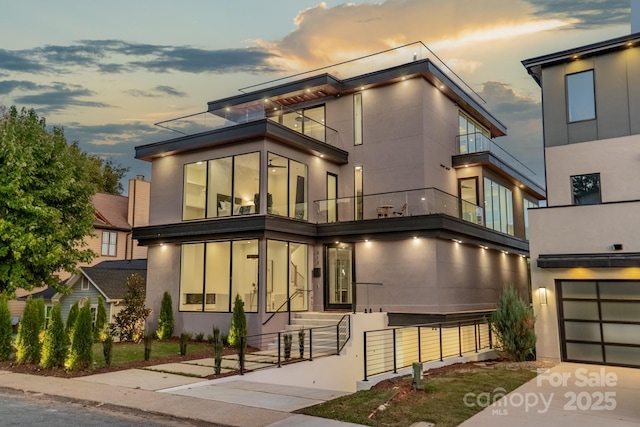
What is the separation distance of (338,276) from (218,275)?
4459 mm

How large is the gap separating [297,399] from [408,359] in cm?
942

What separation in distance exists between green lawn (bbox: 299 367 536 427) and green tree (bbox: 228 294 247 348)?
23.0ft

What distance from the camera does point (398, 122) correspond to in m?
20.0

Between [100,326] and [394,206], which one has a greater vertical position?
[394,206]

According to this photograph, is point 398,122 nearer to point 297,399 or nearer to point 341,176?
point 341,176

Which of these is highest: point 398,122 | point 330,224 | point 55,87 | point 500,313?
point 55,87

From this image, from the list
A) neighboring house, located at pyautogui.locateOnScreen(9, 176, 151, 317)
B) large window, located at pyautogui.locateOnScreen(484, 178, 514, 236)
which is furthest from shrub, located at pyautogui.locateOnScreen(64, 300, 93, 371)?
neighboring house, located at pyautogui.locateOnScreen(9, 176, 151, 317)

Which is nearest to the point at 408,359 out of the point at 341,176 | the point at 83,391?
the point at 341,176

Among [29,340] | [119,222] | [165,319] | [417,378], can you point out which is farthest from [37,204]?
[119,222]

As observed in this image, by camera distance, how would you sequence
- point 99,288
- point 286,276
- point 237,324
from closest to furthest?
point 237,324 < point 286,276 < point 99,288

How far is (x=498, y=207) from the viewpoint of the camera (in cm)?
2345

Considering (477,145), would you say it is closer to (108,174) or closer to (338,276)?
(338,276)

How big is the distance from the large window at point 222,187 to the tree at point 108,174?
1044 inches

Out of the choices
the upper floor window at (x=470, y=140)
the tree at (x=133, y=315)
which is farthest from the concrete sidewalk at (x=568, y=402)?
the tree at (x=133, y=315)
